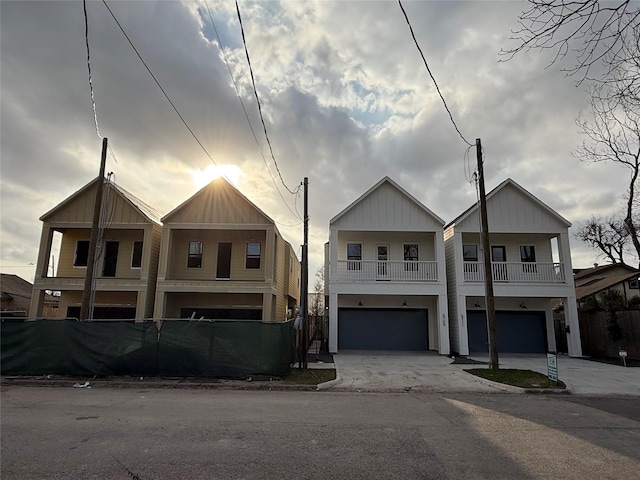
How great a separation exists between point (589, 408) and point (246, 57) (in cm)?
1067

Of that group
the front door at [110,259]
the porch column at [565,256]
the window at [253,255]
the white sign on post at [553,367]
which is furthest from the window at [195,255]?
the porch column at [565,256]

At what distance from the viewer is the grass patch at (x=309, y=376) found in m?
11.4

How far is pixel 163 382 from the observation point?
10961 millimetres

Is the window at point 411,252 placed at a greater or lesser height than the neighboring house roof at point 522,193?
lesser

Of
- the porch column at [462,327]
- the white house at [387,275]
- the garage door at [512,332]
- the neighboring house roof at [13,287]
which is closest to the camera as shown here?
the porch column at [462,327]

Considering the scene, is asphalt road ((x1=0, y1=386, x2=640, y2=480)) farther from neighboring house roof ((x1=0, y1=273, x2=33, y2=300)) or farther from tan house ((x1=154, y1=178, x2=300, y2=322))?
neighboring house roof ((x1=0, y1=273, x2=33, y2=300))

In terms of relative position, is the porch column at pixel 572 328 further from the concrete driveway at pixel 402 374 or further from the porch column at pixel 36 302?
the porch column at pixel 36 302

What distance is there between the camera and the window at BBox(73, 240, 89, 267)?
823 inches

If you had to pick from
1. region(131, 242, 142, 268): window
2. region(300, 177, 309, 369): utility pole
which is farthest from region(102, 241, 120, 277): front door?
region(300, 177, 309, 369): utility pole

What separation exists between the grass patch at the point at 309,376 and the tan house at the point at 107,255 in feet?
31.8

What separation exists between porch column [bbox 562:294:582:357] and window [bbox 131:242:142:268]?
21595 millimetres

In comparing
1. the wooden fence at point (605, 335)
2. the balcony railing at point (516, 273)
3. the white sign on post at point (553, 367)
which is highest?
the balcony railing at point (516, 273)

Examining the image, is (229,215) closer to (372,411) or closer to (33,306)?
(33,306)

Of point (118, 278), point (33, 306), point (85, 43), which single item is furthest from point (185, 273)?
point (85, 43)
